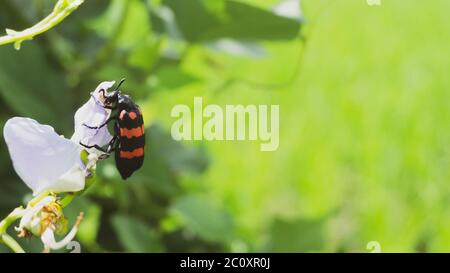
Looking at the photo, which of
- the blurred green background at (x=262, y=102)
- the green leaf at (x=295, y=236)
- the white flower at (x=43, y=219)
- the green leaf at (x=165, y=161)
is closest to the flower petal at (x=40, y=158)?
the white flower at (x=43, y=219)

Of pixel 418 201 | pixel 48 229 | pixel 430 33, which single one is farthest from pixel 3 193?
pixel 430 33

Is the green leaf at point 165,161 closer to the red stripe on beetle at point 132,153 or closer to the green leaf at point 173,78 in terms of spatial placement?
the green leaf at point 173,78

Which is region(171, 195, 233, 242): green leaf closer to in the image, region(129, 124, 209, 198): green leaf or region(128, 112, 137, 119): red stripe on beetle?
region(129, 124, 209, 198): green leaf

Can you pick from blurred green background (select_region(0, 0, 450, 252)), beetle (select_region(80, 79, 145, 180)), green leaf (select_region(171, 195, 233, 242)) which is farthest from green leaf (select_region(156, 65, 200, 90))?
beetle (select_region(80, 79, 145, 180))

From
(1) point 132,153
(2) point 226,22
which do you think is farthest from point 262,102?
(1) point 132,153

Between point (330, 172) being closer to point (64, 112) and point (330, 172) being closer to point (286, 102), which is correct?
point (286, 102)

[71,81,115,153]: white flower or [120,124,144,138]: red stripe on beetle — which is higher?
[120,124,144,138]: red stripe on beetle

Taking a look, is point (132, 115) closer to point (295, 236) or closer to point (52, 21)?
point (52, 21)
